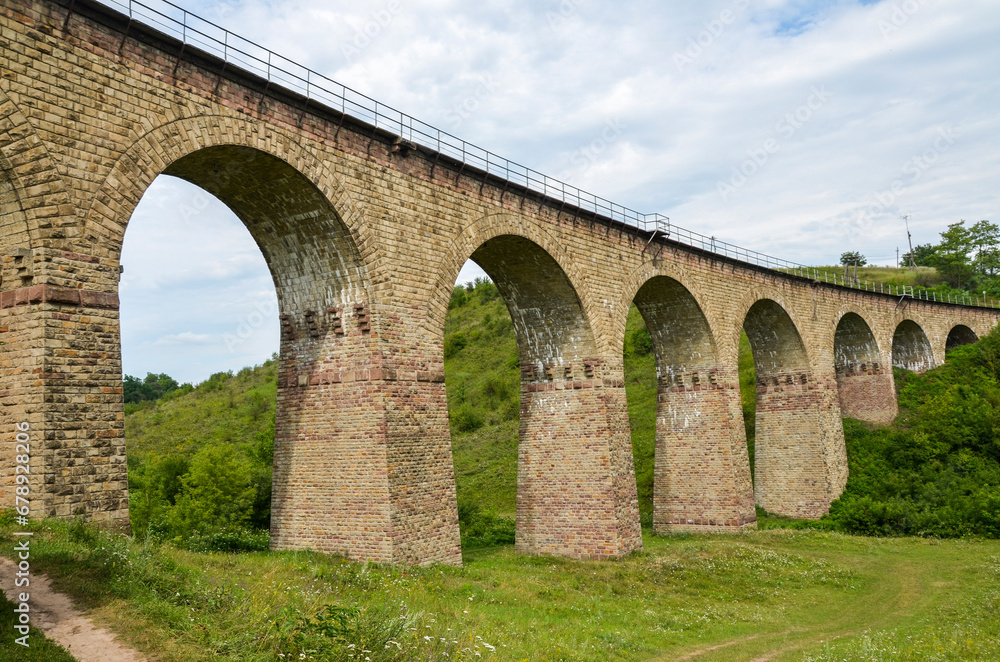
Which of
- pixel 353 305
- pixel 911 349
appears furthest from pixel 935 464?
pixel 353 305

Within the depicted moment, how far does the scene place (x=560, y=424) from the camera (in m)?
21.0

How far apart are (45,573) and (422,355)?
8947 mm

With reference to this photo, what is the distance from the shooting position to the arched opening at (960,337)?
4575 cm

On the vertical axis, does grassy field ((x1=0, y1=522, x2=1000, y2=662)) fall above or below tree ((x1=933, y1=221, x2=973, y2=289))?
below

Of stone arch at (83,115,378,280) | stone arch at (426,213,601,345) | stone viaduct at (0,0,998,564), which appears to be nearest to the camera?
stone viaduct at (0,0,998,564)

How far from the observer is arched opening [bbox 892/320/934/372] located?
4146 centimetres

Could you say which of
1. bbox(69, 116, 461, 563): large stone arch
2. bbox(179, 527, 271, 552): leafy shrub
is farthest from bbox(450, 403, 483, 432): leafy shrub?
bbox(69, 116, 461, 563): large stone arch

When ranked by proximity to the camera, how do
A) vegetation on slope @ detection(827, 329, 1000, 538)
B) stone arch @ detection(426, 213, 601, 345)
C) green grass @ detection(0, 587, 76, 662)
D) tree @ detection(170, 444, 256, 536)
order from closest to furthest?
green grass @ detection(0, 587, 76, 662), stone arch @ detection(426, 213, 601, 345), tree @ detection(170, 444, 256, 536), vegetation on slope @ detection(827, 329, 1000, 538)

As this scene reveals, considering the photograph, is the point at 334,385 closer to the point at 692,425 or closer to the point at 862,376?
the point at 692,425

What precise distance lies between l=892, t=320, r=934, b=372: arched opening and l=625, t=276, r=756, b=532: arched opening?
21307mm

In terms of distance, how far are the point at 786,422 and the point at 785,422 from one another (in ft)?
0.14

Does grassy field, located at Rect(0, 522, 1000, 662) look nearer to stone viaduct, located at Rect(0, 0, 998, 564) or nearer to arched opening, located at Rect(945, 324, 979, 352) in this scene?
stone viaduct, located at Rect(0, 0, 998, 564)

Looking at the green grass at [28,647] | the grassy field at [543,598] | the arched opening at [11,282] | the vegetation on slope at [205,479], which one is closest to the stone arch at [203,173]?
the arched opening at [11,282]

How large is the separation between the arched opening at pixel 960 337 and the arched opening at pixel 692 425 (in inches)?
1116
